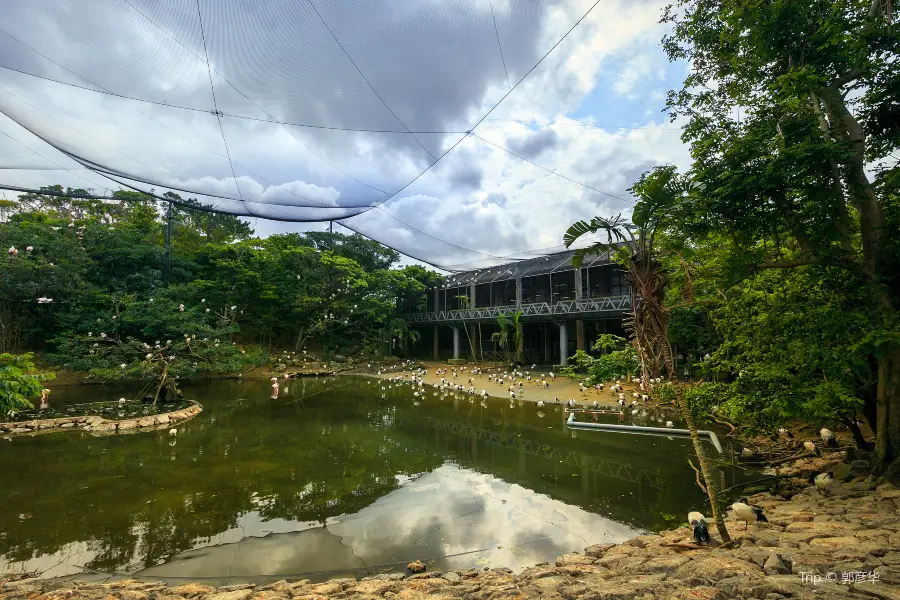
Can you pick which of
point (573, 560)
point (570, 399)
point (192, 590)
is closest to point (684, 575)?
point (573, 560)

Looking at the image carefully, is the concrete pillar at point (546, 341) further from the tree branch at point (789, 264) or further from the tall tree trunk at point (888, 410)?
the tree branch at point (789, 264)

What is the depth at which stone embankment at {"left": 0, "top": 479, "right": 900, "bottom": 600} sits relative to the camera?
2.16 meters

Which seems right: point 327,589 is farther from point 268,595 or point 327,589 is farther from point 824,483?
point 824,483

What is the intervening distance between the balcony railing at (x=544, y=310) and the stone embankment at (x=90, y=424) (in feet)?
42.0

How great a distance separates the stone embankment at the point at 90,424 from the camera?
26.1ft

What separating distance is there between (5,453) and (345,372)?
1313 cm

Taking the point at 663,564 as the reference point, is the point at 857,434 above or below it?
above

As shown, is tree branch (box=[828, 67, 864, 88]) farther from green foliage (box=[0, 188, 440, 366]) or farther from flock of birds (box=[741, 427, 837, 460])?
green foliage (box=[0, 188, 440, 366])

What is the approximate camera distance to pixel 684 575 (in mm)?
2441

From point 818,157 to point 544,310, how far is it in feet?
44.5

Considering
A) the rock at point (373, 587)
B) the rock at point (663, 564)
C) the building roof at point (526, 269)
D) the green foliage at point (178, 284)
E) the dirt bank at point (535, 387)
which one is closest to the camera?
the rock at point (663, 564)

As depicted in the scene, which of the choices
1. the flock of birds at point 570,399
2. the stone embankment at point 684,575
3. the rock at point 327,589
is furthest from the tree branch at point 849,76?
the rock at point 327,589

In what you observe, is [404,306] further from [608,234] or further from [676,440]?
[608,234]

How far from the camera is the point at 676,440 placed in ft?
23.7
